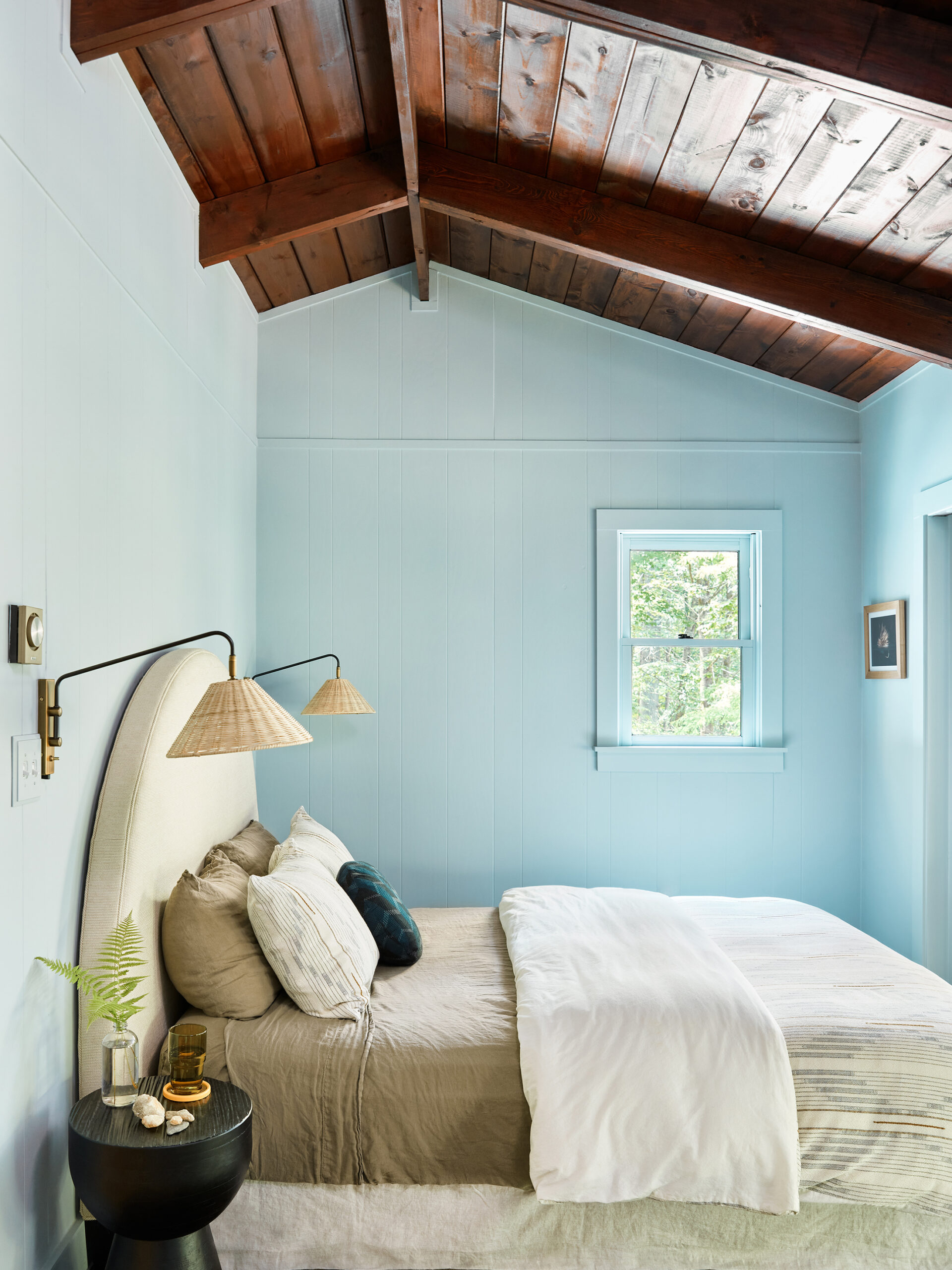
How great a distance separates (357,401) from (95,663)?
2.26 m

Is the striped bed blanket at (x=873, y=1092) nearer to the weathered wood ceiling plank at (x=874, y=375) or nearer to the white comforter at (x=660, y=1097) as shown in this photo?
the white comforter at (x=660, y=1097)

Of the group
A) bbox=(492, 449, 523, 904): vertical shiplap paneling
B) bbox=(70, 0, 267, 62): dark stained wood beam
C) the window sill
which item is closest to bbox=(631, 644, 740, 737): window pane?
the window sill

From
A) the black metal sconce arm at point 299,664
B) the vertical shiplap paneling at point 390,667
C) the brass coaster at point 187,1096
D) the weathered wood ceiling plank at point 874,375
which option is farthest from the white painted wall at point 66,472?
the weathered wood ceiling plank at point 874,375

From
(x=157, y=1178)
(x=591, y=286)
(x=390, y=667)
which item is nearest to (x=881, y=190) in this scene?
(x=591, y=286)

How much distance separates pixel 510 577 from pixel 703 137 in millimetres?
1898

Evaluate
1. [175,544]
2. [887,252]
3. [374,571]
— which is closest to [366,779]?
[374,571]

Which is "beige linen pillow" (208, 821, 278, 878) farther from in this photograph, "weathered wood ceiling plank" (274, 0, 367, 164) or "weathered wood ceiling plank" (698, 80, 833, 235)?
"weathered wood ceiling plank" (698, 80, 833, 235)

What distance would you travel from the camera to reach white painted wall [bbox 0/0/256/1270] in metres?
1.72

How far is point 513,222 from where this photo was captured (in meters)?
3.19

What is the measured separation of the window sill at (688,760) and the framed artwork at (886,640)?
54cm

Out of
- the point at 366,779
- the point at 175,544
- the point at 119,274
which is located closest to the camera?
the point at 119,274

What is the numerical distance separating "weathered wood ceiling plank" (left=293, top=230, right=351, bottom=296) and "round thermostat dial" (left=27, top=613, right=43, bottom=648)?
7.00 ft

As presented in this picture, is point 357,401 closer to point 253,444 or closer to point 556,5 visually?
point 253,444

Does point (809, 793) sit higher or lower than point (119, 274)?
lower
